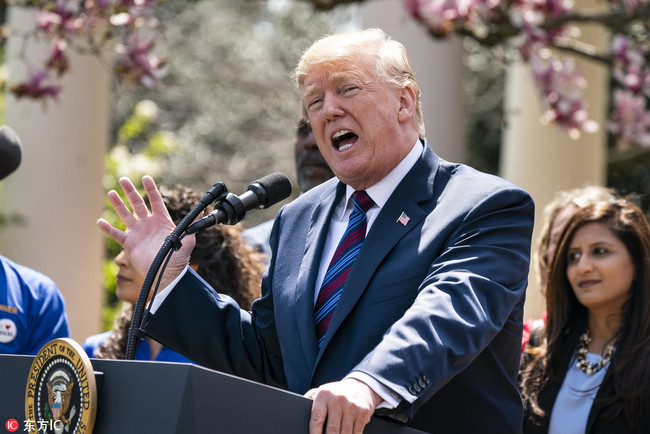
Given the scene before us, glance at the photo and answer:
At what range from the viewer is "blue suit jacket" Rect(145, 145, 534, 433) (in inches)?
88.4

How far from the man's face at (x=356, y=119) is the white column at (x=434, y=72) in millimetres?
4155

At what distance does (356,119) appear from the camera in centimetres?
272

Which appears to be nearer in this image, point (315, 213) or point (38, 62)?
point (315, 213)

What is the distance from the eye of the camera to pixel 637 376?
12.0ft

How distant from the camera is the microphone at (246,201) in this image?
254cm

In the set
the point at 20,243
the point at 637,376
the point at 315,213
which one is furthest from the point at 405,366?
the point at 20,243

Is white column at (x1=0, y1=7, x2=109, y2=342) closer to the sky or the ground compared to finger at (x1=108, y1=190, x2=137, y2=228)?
closer to the ground

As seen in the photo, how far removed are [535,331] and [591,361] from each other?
0.38m

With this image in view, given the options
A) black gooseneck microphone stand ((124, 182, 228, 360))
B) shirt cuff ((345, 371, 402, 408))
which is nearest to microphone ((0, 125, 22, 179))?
black gooseneck microphone stand ((124, 182, 228, 360))

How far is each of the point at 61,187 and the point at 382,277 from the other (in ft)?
14.3

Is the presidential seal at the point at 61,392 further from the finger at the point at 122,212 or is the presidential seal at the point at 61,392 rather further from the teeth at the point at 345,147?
the teeth at the point at 345,147

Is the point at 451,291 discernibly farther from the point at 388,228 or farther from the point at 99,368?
the point at 99,368

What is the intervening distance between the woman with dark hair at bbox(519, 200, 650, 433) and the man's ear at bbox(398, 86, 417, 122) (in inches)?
58.8

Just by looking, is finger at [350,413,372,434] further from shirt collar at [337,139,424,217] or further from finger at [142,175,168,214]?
finger at [142,175,168,214]
